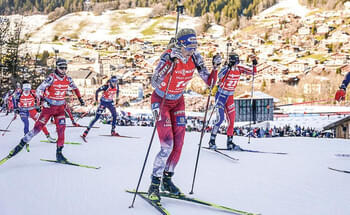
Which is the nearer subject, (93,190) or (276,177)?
(93,190)

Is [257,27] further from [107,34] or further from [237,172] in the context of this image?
[237,172]

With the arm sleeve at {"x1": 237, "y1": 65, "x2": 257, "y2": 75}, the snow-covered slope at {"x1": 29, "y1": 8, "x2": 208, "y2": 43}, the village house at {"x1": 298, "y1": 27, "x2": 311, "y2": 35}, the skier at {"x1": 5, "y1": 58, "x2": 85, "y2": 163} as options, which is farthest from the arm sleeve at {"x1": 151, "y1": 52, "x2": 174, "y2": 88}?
the snow-covered slope at {"x1": 29, "y1": 8, "x2": 208, "y2": 43}

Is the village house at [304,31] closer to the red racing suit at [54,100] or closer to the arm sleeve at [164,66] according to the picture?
the red racing suit at [54,100]

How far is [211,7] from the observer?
557 ft

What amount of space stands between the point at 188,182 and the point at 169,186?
710mm

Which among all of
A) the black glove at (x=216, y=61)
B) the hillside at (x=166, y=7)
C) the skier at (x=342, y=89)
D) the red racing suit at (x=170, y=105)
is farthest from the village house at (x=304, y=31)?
the red racing suit at (x=170, y=105)

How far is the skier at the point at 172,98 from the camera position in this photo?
135 inches

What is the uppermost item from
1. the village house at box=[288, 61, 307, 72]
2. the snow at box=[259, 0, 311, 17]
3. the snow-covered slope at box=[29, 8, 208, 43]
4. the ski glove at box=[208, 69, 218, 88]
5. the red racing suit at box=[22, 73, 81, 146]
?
the snow at box=[259, 0, 311, 17]

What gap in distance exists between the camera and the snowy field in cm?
339

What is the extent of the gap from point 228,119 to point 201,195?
9.83 ft

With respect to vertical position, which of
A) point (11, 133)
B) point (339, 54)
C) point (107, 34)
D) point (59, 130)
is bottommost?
point (11, 133)

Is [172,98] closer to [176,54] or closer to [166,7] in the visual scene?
[176,54]

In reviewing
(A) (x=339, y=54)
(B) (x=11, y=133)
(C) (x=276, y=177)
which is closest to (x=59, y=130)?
(C) (x=276, y=177)

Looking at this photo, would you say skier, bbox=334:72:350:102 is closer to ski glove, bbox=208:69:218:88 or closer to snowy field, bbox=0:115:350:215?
snowy field, bbox=0:115:350:215
